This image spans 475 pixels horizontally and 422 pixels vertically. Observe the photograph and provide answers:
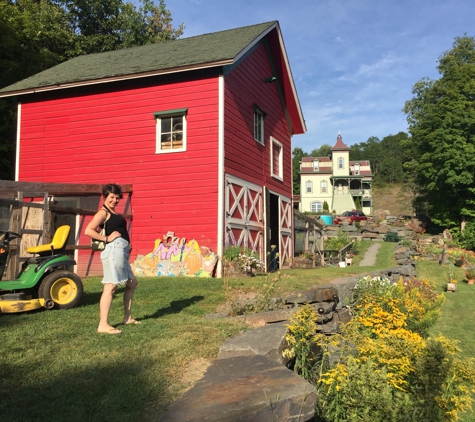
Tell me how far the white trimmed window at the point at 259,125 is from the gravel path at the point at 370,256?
860 centimetres

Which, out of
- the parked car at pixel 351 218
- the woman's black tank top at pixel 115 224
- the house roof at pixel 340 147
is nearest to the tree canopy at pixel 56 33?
the woman's black tank top at pixel 115 224

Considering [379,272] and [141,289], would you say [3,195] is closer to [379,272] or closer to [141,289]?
[141,289]

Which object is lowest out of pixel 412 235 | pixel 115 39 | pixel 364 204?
pixel 412 235

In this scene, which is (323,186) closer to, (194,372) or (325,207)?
(325,207)

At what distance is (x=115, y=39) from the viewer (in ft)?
98.5

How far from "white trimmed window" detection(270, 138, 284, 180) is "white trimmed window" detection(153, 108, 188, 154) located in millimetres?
4650

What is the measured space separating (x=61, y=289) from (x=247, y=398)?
4428 millimetres

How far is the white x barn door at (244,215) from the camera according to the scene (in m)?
12.0

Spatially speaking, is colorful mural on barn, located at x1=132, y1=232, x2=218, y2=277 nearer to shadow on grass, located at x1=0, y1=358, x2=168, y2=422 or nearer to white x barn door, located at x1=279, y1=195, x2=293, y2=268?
white x barn door, located at x1=279, y1=195, x2=293, y2=268

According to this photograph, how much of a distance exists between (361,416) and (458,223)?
35.3 m

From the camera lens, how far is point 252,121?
46.5 feet

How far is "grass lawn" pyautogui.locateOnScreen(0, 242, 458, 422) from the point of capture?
10.5 ft

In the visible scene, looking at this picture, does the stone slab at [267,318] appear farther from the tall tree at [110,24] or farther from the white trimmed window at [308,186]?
the white trimmed window at [308,186]

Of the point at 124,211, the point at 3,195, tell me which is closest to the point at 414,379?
the point at 124,211
